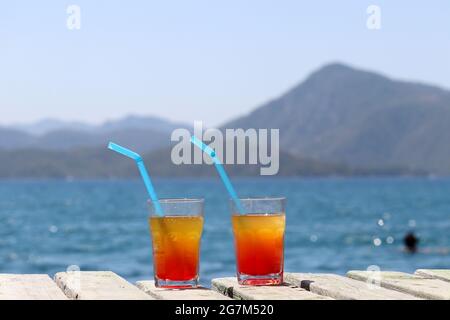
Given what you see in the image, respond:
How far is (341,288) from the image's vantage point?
3.81m

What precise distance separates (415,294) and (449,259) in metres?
42.5

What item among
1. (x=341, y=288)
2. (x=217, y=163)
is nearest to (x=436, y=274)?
(x=341, y=288)

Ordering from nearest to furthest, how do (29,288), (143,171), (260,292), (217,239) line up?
(260,292)
(29,288)
(143,171)
(217,239)

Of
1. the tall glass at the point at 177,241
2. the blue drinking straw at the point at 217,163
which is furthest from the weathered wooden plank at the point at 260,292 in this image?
the blue drinking straw at the point at 217,163

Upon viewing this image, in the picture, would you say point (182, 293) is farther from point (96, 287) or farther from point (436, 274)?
point (436, 274)

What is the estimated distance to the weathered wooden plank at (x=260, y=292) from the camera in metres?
3.61

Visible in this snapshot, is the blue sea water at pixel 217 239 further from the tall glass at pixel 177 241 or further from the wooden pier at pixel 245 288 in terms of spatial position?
the tall glass at pixel 177 241

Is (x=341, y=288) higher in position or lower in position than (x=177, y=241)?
lower

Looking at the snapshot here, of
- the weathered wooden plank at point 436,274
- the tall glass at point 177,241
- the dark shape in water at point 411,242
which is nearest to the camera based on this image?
the tall glass at point 177,241

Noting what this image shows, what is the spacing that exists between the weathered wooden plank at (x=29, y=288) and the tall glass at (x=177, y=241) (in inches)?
16.7

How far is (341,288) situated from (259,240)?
1.41 ft
